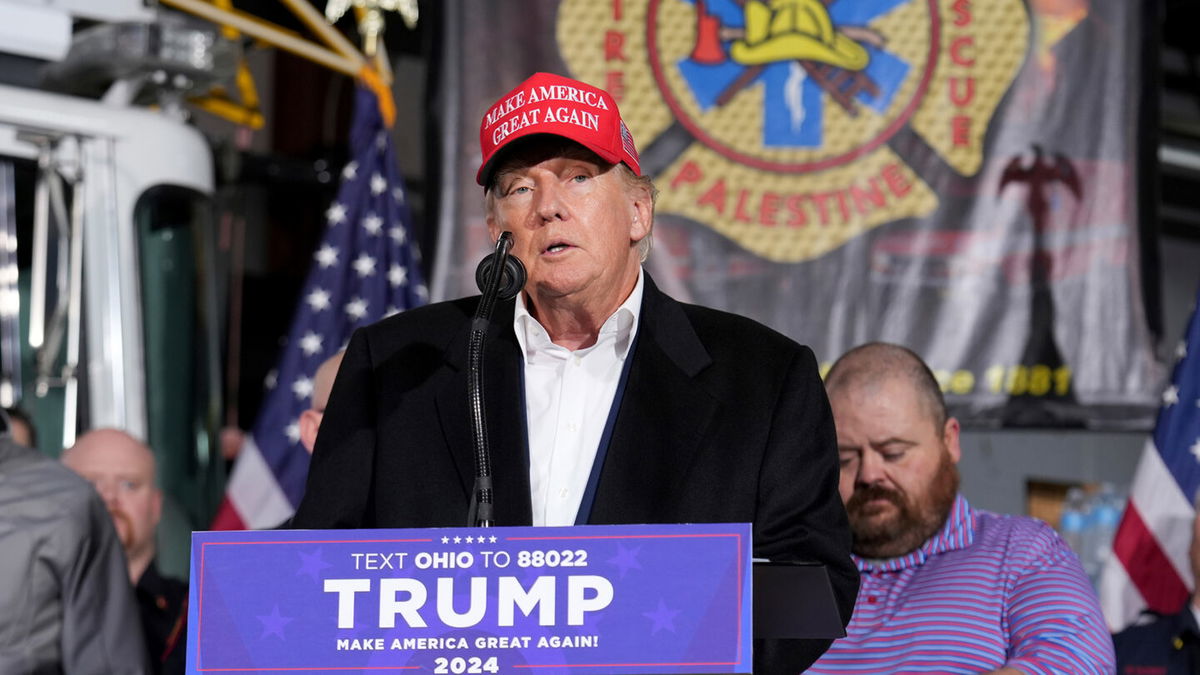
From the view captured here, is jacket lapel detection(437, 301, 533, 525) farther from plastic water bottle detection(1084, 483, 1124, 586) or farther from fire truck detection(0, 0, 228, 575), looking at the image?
plastic water bottle detection(1084, 483, 1124, 586)

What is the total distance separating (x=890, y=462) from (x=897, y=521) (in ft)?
0.52

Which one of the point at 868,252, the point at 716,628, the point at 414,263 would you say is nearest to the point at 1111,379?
the point at 868,252

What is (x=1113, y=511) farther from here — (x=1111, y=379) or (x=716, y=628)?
(x=716, y=628)

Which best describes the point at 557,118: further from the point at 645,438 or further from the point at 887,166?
the point at 887,166

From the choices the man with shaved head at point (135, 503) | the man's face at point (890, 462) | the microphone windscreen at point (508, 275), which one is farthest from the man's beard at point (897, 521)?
the man with shaved head at point (135, 503)

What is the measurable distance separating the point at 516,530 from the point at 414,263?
13.6 feet

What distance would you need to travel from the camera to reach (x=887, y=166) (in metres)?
4.70

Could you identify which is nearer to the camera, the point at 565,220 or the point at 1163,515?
the point at 565,220

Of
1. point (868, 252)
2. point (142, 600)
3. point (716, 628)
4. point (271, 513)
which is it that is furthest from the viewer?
point (271, 513)

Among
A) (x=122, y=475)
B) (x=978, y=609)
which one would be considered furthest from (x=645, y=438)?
(x=122, y=475)

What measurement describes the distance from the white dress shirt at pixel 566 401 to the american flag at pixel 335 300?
10.4ft

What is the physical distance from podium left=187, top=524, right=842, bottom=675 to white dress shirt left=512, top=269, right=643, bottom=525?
406mm

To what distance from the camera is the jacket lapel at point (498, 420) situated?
6.59 ft

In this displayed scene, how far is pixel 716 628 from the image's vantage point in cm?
160
